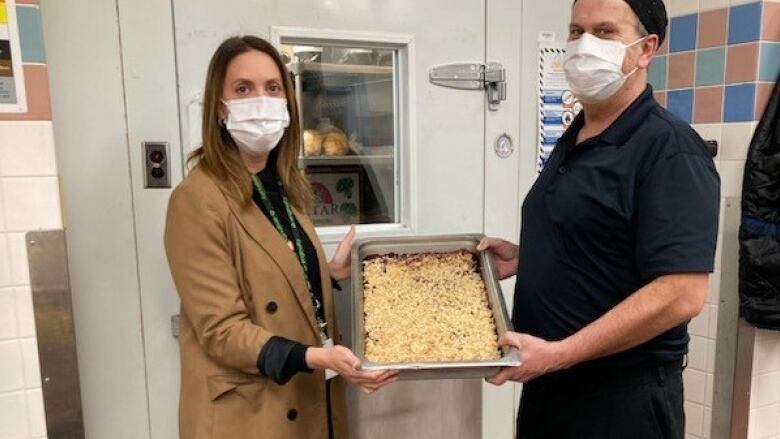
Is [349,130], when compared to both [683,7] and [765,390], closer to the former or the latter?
[683,7]

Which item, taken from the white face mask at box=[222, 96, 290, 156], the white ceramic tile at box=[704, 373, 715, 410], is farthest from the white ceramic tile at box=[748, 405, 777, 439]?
the white face mask at box=[222, 96, 290, 156]

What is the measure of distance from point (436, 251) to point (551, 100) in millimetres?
872

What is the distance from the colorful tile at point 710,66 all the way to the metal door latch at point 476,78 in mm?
768

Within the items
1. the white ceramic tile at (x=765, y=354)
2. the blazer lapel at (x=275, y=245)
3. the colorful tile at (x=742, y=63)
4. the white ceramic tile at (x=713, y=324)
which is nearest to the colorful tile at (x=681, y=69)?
the colorful tile at (x=742, y=63)

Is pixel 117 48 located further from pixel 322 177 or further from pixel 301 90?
pixel 322 177

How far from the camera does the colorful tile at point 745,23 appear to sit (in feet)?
6.84

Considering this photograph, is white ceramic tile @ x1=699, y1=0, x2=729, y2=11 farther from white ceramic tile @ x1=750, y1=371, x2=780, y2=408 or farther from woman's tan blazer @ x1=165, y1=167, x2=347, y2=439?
woman's tan blazer @ x1=165, y1=167, x2=347, y2=439

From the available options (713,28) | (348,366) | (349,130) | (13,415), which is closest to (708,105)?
(713,28)

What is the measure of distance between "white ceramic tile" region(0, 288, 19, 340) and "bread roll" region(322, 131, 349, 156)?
985mm

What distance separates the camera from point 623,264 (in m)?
1.35

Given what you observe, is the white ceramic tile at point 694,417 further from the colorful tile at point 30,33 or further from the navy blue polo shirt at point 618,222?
the colorful tile at point 30,33

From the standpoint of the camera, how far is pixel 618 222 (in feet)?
4.33

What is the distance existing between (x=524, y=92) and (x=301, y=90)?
32.7 inches

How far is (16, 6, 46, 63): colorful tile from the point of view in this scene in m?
1.40
